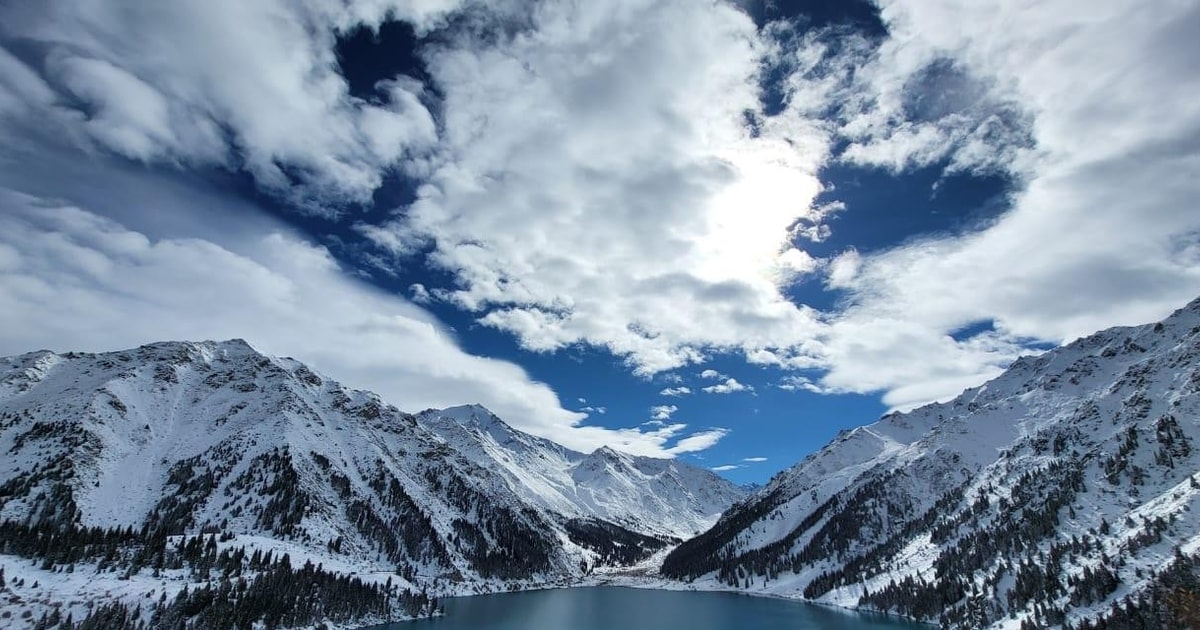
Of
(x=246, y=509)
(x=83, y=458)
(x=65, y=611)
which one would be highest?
(x=83, y=458)

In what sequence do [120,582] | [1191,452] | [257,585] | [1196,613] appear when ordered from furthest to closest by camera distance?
[1191,452]
[257,585]
[120,582]
[1196,613]

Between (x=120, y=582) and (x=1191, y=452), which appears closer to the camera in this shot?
(x=120, y=582)

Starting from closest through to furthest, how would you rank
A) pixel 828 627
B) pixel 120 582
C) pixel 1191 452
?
pixel 120 582
pixel 1191 452
pixel 828 627

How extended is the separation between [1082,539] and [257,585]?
7021 inches

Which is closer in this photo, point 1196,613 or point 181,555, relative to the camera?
point 1196,613

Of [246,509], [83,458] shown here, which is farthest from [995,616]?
[83,458]

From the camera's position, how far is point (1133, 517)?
131125mm

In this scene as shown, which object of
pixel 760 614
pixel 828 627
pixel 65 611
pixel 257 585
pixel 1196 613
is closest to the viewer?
pixel 1196 613

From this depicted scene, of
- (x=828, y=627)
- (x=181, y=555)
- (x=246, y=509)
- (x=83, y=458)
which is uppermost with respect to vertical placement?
(x=83, y=458)

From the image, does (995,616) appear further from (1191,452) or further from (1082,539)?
(1191,452)

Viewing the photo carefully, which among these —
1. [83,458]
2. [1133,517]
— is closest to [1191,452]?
[1133,517]

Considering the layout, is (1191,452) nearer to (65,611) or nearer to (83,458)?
(65,611)

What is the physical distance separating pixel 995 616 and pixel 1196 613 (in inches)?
4456

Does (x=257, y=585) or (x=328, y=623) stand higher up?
(x=257, y=585)
